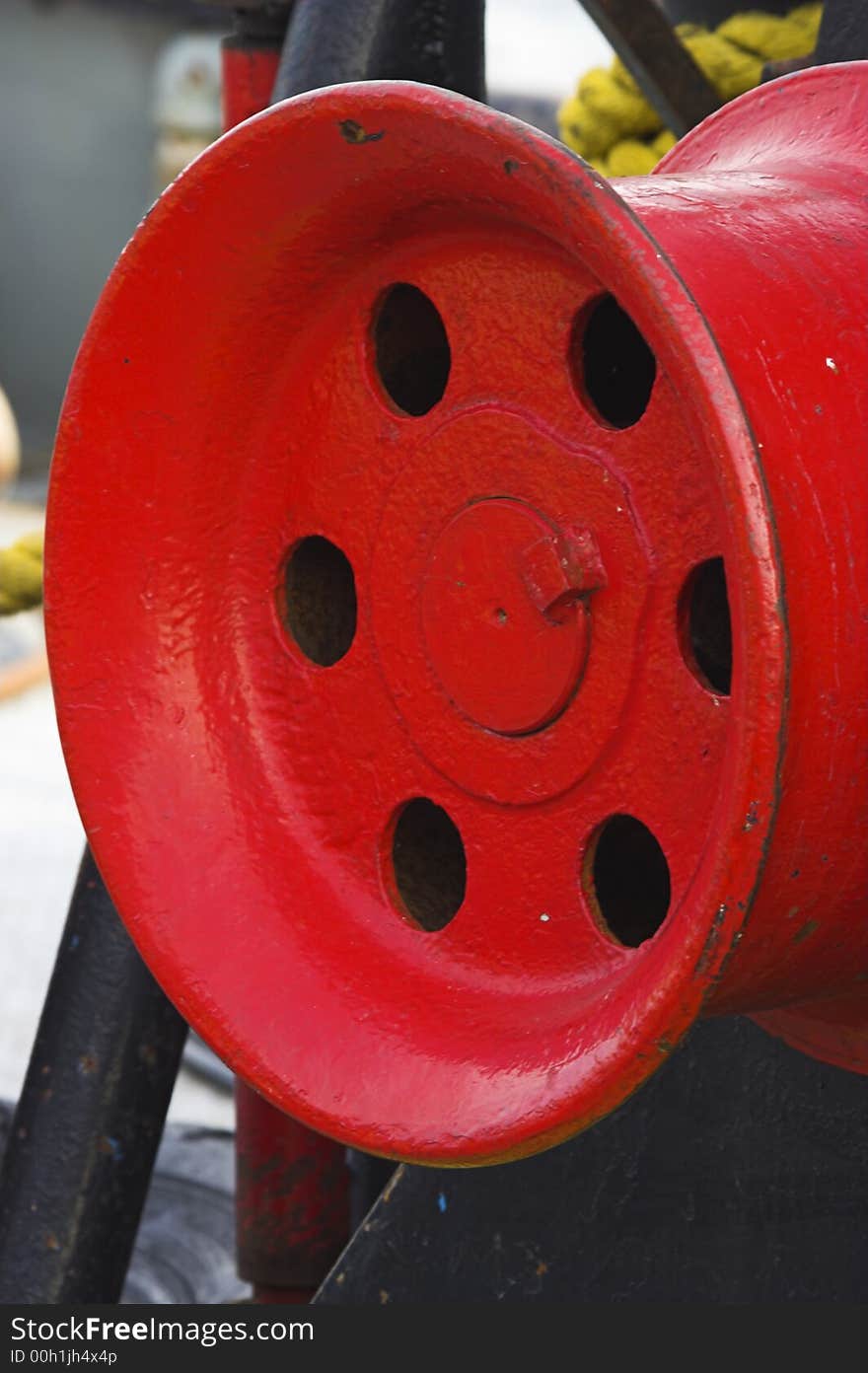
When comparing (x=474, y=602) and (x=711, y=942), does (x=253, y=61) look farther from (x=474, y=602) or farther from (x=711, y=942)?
(x=711, y=942)

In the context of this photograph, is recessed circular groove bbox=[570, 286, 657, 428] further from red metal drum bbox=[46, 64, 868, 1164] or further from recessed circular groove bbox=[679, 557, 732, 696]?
recessed circular groove bbox=[679, 557, 732, 696]

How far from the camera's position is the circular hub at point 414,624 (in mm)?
1051

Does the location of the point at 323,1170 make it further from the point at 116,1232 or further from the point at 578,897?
the point at 578,897

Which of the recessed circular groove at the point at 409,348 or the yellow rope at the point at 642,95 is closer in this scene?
the recessed circular groove at the point at 409,348

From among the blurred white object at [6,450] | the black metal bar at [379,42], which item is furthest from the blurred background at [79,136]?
the black metal bar at [379,42]

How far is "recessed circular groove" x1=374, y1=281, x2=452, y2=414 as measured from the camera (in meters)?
1.36

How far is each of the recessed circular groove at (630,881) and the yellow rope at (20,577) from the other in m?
1.06

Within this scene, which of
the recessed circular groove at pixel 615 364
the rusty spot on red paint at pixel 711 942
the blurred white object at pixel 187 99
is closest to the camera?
the rusty spot on red paint at pixel 711 942

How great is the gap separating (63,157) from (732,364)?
837 centimetres

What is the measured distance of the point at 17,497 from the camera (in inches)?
313

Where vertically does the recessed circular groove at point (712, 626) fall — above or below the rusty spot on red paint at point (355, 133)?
below

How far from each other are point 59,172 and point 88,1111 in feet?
25.4

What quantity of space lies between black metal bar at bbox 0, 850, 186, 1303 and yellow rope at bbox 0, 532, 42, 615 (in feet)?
1.78

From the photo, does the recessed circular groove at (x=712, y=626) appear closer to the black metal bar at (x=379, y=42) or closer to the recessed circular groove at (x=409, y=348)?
the recessed circular groove at (x=409, y=348)
